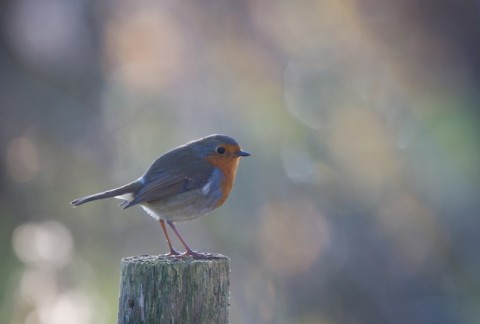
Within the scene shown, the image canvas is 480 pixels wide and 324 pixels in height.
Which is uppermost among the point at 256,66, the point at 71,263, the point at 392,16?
the point at 392,16

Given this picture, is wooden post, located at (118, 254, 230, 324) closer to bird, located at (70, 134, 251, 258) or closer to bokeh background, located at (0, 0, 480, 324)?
bird, located at (70, 134, 251, 258)

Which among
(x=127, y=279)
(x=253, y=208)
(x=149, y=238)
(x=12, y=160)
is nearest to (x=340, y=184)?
(x=253, y=208)

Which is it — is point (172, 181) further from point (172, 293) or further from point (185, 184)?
point (172, 293)

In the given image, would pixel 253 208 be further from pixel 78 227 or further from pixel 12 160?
pixel 12 160

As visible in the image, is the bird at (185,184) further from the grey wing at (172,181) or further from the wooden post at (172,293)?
the wooden post at (172,293)

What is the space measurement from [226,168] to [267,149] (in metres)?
2.74

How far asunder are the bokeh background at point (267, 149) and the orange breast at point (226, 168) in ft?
7.72

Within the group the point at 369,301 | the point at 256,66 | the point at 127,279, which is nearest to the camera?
the point at 127,279

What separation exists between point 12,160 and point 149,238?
1.66 metres

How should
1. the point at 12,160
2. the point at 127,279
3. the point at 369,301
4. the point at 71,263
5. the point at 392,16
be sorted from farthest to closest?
the point at 392,16
the point at 369,301
the point at 12,160
the point at 71,263
the point at 127,279

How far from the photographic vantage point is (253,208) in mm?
7516

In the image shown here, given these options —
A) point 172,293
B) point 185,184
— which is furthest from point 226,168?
point 172,293

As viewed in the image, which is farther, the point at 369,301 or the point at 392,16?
the point at 392,16

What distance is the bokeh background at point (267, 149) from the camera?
7.42 metres
